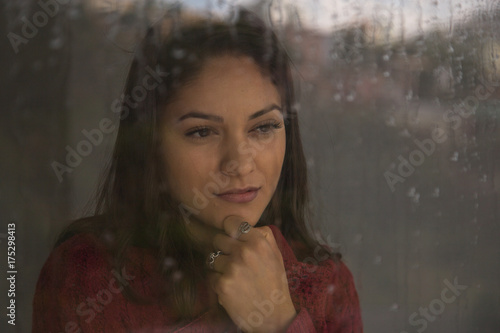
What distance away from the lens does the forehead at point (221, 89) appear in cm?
81

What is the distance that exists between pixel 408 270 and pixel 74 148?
26.5 inches

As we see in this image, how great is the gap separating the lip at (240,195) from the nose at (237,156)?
1.1 inches

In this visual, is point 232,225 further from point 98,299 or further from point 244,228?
point 98,299

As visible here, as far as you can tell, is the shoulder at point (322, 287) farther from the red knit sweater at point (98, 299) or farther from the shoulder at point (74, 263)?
the shoulder at point (74, 263)

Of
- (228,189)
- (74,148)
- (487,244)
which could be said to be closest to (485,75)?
(487,244)

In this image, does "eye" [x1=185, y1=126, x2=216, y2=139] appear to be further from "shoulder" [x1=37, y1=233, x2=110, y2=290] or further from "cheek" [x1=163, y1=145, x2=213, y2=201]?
"shoulder" [x1=37, y1=233, x2=110, y2=290]

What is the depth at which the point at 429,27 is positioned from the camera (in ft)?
3.47

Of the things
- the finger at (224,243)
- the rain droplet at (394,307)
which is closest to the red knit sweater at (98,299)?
the finger at (224,243)

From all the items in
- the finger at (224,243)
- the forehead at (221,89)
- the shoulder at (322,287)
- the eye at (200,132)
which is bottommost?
the shoulder at (322,287)

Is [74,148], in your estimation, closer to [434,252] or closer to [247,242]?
[247,242]

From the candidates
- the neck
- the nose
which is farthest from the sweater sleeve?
the nose

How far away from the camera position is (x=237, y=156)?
829 millimetres

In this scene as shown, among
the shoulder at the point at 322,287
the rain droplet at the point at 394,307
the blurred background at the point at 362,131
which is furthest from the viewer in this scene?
the rain droplet at the point at 394,307

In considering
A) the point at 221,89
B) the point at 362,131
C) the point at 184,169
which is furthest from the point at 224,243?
the point at 362,131
